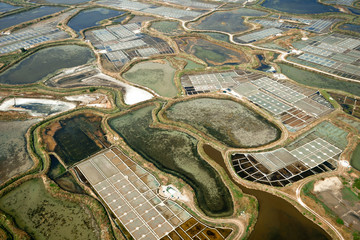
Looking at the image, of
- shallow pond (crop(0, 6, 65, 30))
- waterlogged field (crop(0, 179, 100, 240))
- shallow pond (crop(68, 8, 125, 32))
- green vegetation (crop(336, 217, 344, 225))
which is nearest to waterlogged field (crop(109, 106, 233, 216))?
waterlogged field (crop(0, 179, 100, 240))

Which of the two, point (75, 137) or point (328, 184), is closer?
point (328, 184)

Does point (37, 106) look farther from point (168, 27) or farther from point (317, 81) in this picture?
point (317, 81)

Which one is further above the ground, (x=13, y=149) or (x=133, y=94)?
(x=133, y=94)

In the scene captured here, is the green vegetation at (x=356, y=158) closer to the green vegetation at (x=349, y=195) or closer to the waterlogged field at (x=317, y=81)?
the green vegetation at (x=349, y=195)

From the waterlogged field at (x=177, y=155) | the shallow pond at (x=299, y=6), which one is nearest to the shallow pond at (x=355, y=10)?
the shallow pond at (x=299, y=6)

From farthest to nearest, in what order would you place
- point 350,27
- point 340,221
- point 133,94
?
1. point 350,27
2. point 133,94
3. point 340,221

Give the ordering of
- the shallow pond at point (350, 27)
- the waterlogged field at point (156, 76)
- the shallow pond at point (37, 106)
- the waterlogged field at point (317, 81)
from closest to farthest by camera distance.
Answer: the shallow pond at point (37, 106)
the waterlogged field at point (317, 81)
the waterlogged field at point (156, 76)
the shallow pond at point (350, 27)

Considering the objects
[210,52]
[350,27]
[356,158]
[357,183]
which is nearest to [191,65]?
[210,52]
